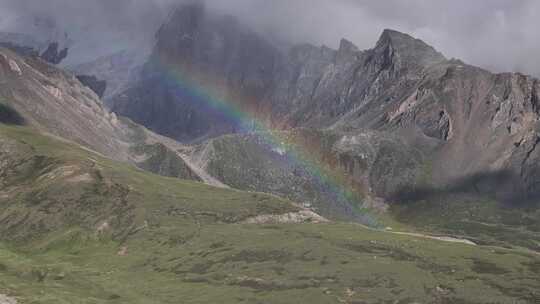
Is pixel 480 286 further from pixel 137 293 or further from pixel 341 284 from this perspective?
pixel 137 293

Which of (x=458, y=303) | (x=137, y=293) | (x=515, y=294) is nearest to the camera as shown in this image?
(x=458, y=303)

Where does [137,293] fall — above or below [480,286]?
below

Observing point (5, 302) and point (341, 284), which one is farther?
point (341, 284)

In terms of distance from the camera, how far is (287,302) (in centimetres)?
17625

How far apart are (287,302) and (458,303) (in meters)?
43.3


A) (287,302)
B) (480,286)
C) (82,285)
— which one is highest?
(480,286)

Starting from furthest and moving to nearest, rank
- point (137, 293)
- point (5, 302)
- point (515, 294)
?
point (137, 293) → point (515, 294) → point (5, 302)

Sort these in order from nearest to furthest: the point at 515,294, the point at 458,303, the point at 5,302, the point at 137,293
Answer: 1. the point at 5,302
2. the point at 458,303
3. the point at 515,294
4. the point at 137,293

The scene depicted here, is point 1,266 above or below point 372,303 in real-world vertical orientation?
below

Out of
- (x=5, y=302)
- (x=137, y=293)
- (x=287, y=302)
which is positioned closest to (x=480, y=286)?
(x=287, y=302)

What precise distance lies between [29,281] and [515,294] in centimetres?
12850

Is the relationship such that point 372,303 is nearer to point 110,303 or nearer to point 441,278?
point 441,278

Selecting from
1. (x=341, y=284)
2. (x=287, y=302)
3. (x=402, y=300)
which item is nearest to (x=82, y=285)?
(x=287, y=302)

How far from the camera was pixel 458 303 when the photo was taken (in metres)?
171
